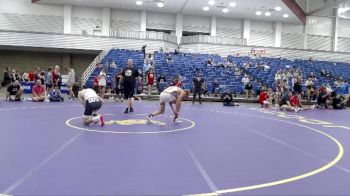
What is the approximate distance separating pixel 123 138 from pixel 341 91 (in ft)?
61.7

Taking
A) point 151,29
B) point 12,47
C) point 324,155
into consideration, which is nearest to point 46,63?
point 12,47

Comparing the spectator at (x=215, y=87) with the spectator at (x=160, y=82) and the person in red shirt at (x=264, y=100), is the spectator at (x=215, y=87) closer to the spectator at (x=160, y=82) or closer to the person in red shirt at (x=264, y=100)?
the spectator at (x=160, y=82)

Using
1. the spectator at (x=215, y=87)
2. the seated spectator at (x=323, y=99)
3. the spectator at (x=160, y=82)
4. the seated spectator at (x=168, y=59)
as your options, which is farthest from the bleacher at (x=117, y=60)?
the seated spectator at (x=323, y=99)

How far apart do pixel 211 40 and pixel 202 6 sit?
3100 mm

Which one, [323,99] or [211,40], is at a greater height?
[211,40]

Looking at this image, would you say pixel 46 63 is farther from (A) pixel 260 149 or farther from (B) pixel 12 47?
(A) pixel 260 149

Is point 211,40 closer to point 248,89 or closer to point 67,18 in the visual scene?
point 248,89

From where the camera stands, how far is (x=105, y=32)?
1190 inches

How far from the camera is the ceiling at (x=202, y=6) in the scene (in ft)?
89.5

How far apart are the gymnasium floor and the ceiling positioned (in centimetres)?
1988

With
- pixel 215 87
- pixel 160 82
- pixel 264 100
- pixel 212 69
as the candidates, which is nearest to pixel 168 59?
pixel 212 69

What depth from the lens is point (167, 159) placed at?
544 centimetres

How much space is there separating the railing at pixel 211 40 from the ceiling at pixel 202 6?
217cm

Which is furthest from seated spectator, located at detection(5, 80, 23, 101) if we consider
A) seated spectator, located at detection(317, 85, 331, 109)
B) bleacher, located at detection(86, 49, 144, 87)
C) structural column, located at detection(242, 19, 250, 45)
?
structural column, located at detection(242, 19, 250, 45)
